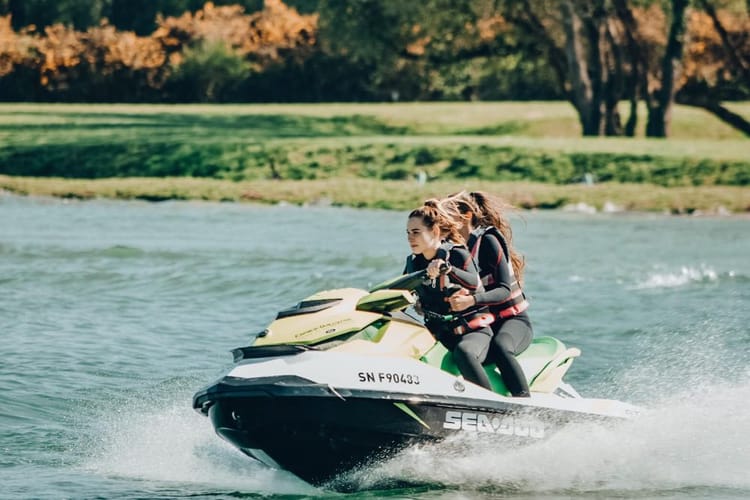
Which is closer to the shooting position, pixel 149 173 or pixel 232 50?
pixel 149 173

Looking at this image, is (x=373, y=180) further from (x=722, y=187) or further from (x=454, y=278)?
(x=454, y=278)

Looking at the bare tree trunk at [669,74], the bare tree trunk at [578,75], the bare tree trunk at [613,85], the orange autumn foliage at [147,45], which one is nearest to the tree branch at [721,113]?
the bare tree trunk at [669,74]

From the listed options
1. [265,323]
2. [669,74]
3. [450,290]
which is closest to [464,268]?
[450,290]

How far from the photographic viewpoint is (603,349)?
41.1 feet

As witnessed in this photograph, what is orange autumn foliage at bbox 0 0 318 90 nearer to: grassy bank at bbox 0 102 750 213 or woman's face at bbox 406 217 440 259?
grassy bank at bbox 0 102 750 213

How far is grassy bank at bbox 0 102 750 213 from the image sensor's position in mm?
26391

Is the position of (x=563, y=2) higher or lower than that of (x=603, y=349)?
higher

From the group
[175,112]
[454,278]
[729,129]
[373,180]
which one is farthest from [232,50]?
[454,278]

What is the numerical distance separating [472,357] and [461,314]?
0.26 metres

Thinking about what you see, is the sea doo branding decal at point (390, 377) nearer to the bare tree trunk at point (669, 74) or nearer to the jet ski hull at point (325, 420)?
the jet ski hull at point (325, 420)

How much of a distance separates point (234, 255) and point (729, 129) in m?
25.9

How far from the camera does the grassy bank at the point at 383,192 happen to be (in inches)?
1007

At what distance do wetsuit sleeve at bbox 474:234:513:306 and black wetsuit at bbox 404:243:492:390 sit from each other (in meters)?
0.12


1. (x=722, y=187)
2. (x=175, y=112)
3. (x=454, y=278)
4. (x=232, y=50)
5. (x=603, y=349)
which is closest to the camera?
(x=454, y=278)
